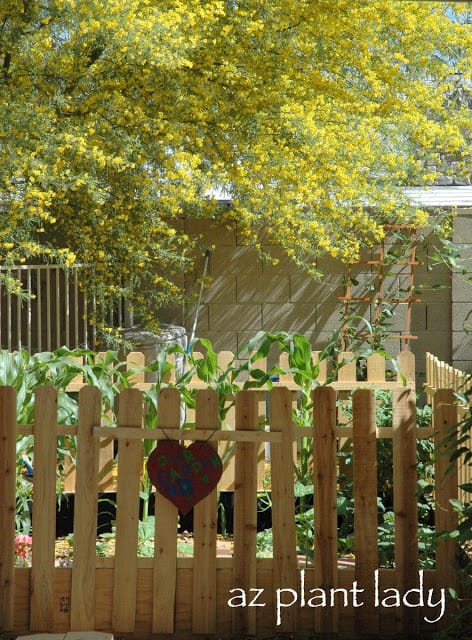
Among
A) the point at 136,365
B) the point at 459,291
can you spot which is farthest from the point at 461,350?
the point at 136,365

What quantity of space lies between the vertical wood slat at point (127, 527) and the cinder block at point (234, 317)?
548 centimetres

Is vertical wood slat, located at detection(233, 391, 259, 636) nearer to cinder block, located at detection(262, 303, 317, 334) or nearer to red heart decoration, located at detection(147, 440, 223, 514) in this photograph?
red heart decoration, located at detection(147, 440, 223, 514)

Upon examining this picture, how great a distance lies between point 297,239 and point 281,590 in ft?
16.2

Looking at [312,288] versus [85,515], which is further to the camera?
[312,288]

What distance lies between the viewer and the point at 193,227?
9062 mm

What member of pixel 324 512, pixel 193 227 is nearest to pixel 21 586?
pixel 324 512

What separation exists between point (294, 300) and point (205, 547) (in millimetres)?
5672

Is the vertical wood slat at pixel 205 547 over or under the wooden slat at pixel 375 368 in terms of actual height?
under

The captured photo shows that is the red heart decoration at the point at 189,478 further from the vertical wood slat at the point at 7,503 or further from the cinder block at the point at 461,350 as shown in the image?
the cinder block at the point at 461,350

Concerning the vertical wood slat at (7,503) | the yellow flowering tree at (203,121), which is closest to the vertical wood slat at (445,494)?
the vertical wood slat at (7,503)

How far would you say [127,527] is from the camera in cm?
361

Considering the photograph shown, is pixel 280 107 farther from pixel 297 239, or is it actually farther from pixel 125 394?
pixel 125 394

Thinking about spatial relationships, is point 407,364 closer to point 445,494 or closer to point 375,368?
point 375,368

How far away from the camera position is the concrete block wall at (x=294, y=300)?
9.10 metres
